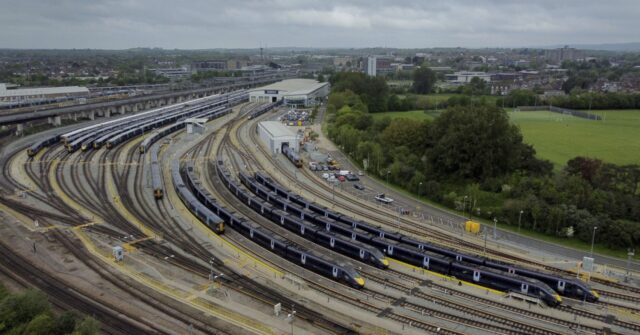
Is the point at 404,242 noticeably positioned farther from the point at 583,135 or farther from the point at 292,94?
the point at 292,94

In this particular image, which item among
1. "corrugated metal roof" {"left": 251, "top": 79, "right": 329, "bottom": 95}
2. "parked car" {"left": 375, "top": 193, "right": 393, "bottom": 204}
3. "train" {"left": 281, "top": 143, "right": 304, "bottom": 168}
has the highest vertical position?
"corrugated metal roof" {"left": 251, "top": 79, "right": 329, "bottom": 95}

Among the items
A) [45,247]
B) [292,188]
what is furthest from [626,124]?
[45,247]

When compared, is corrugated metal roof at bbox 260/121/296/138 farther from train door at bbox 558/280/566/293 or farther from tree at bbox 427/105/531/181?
train door at bbox 558/280/566/293

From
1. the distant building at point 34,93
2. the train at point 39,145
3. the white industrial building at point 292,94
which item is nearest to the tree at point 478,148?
the train at point 39,145

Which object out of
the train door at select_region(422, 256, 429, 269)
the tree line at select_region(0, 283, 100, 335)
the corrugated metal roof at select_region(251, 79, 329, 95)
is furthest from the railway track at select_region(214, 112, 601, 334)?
the corrugated metal roof at select_region(251, 79, 329, 95)

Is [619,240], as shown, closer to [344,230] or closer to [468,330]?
[468,330]

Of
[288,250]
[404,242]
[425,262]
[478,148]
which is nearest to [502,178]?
[478,148]
